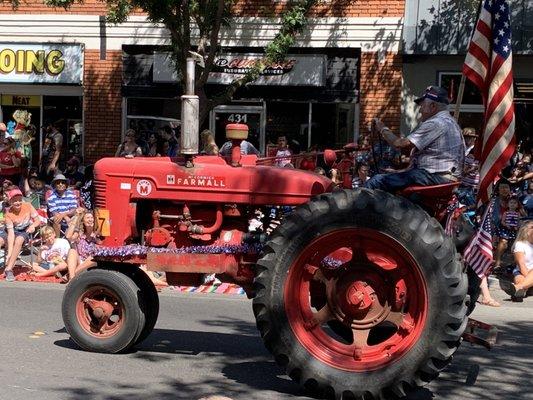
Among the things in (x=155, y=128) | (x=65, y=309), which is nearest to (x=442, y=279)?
(x=65, y=309)

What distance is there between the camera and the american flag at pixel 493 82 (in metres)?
7.27

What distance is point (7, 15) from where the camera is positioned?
1998 centimetres

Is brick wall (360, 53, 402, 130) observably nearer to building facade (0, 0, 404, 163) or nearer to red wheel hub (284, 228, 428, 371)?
building facade (0, 0, 404, 163)

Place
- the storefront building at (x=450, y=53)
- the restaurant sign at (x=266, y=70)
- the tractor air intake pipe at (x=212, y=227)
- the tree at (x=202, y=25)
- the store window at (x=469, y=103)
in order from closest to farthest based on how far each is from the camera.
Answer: the tractor air intake pipe at (x=212, y=227)
the tree at (x=202, y=25)
the storefront building at (x=450, y=53)
the store window at (x=469, y=103)
the restaurant sign at (x=266, y=70)

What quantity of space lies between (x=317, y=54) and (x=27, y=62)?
6.22 meters

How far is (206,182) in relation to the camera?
7445mm

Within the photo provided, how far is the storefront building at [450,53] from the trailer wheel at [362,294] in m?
11.1

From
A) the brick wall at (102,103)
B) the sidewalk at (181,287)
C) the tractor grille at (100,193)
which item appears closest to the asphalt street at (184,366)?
the tractor grille at (100,193)

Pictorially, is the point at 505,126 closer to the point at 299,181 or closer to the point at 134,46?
Result: the point at 299,181

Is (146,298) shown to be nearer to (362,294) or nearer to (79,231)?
(362,294)

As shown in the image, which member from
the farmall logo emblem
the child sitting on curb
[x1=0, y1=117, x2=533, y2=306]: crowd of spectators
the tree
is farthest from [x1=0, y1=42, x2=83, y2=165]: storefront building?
the farmall logo emblem

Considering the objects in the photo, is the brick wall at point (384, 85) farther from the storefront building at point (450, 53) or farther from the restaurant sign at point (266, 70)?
the restaurant sign at point (266, 70)

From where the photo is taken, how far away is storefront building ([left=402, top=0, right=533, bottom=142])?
1719cm

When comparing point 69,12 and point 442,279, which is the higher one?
point 69,12
